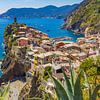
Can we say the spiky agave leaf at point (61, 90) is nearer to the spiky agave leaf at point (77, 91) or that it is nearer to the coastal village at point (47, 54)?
the spiky agave leaf at point (77, 91)

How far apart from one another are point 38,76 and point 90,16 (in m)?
115

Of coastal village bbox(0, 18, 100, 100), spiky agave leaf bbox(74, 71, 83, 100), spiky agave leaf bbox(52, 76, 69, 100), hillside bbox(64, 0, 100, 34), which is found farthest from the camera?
hillside bbox(64, 0, 100, 34)

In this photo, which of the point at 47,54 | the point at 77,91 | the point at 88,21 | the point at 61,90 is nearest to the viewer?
the point at 77,91

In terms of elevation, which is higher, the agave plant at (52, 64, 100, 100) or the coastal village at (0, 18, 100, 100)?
the agave plant at (52, 64, 100, 100)

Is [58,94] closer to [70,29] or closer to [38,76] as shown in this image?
[38,76]

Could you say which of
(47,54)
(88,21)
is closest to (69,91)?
(47,54)

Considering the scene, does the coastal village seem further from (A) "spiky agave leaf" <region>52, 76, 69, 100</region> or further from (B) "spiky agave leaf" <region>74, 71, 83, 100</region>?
(B) "spiky agave leaf" <region>74, 71, 83, 100</region>

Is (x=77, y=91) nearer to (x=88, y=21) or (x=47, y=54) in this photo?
(x=47, y=54)

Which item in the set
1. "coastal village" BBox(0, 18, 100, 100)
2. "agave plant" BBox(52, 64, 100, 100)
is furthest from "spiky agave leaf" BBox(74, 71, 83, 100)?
"coastal village" BBox(0, 18, 100, 100)

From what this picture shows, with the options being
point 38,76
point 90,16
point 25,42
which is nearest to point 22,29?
point 25,42

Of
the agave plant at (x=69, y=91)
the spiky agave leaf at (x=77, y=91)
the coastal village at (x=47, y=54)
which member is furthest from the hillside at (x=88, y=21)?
the spiky agave leaf at (x=77, y=91)

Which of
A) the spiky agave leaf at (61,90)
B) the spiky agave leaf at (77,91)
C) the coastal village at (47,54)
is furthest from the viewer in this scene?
the coastal village at (47,54)

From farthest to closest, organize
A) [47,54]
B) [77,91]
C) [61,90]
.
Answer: [47,54]
[61,90]
[77,91]

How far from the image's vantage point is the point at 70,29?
166375 millimetres
